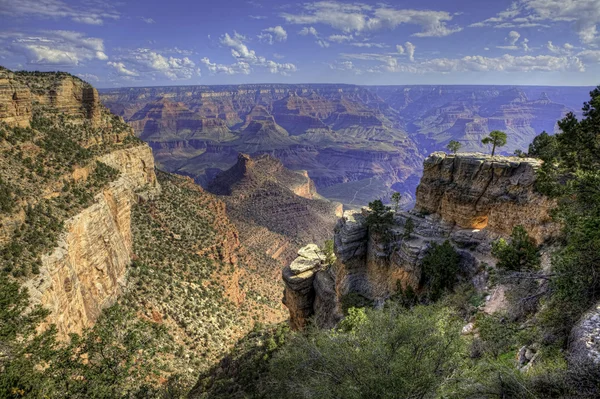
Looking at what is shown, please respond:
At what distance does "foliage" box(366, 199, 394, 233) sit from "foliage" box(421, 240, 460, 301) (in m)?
6.82

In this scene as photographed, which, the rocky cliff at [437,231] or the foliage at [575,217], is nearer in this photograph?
the foliage at [575,217]

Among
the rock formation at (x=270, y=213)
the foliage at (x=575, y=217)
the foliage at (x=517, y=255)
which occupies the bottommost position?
the rock formation at (x=270, y=213)

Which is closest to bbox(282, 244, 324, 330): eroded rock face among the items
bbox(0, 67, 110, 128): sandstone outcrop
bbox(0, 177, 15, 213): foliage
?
bbox(0, 177, 15, 213): foliage

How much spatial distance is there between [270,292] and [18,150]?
4514 cm

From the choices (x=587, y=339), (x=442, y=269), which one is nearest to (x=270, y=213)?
(x=442, y=269)

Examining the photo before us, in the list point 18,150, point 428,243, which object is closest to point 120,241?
point 18,150

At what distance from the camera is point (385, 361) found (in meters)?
12.2

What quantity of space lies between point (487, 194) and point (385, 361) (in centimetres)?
2293

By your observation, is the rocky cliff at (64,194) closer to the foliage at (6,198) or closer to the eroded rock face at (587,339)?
the foliage at (6,198)

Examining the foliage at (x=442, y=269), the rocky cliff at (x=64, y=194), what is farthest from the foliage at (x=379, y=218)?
the rocky cliff at (x=64, y=194)

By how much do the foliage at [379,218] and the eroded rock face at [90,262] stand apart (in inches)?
1145

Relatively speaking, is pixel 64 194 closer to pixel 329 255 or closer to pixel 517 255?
pixel 329 255

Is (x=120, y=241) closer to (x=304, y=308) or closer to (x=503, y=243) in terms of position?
(x=304, y=308)

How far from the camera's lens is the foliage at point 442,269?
2811 cm
